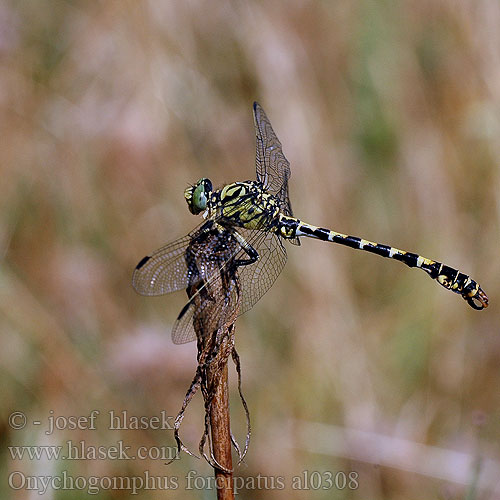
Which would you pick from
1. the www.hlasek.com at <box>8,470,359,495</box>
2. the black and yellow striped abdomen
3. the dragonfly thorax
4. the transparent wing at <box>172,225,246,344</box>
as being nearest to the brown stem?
the transparent wing at <box>172,225,246,344</box>

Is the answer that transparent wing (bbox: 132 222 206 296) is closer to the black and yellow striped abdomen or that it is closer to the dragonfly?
the dragonfly

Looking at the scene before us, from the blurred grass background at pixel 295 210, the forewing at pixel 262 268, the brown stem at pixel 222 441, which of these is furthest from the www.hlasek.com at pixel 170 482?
the brown stem at pixel 222 441

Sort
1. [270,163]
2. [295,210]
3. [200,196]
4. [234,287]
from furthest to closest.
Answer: [295,210] → [270,163] → [200,196] → [234,287]

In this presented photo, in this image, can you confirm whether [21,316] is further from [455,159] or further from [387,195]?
[455,159]

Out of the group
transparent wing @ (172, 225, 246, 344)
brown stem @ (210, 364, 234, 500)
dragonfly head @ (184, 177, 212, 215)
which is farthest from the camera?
dragonfly head @ (184, 177, 212, 215)

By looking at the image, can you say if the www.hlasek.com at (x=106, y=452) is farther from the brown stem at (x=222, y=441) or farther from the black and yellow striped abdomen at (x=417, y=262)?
the brown stem at (x=222, y=441)

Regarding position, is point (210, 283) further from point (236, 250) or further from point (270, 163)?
point (270, 163)

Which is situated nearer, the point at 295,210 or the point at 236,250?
the point at 236,250

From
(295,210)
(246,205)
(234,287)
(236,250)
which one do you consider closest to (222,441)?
(234,287)
